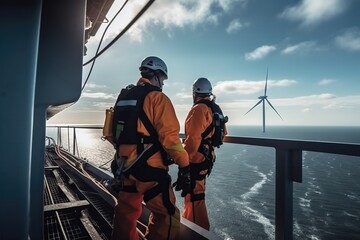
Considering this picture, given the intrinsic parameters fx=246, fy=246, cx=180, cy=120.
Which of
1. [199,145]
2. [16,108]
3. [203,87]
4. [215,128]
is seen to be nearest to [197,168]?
[199,145]

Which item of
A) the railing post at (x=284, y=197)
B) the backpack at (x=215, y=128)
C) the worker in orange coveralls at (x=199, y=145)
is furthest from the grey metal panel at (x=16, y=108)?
the backpack at (x=215, y=128)

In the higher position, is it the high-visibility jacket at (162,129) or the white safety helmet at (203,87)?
the white safety helmet at (203,87)

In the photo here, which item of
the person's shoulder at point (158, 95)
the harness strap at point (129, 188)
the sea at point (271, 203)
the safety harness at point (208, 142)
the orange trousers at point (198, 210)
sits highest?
the person's shoulder at point (158, 95)

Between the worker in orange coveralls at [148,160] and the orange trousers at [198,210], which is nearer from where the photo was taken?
the worker in orange coveralls at [148,160]

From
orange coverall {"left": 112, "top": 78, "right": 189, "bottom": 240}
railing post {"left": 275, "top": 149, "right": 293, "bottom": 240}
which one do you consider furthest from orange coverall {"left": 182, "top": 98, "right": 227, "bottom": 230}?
railing post {"left": 275, "top": 149, "right": 293, "bottom": 240}

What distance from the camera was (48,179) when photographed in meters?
4.69

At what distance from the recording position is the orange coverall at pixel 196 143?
11.6ft

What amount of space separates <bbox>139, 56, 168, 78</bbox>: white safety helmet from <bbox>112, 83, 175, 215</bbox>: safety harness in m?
0.38

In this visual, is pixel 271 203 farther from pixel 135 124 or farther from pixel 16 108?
pixel 16 108

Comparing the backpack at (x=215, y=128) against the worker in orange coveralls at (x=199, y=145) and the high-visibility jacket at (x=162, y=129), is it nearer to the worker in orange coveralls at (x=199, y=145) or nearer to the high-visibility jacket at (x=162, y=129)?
the worker in orange coveralls at (x=199, y=145)

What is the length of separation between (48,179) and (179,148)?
354 centimetres

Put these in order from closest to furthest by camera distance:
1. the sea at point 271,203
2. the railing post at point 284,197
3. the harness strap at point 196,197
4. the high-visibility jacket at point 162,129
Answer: the railing post at point 284,197
the high-visibility jacket at point 162,129
the harness strap at point 196,197
the sea at point 271,203

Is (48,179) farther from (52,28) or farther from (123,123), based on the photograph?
(52,28)

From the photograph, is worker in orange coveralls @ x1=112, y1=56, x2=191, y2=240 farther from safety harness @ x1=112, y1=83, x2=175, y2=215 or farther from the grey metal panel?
the grey metal panel
